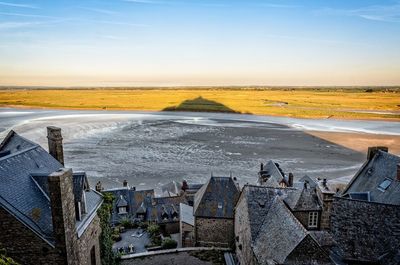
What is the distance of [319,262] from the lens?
537 inches

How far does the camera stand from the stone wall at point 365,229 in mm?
14656

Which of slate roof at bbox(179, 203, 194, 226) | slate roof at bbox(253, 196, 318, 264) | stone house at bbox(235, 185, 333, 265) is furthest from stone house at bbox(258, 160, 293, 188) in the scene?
slate roof at bbox(253, 196, 318, 264)

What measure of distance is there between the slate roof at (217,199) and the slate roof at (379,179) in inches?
333

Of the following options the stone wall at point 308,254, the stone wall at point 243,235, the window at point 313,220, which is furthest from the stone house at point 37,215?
the window at point 313,220

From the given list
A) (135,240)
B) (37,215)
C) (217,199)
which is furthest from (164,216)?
(37,215)

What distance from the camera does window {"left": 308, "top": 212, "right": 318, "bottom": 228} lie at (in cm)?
1991

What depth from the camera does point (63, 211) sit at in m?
10.4

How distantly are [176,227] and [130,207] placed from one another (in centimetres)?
621

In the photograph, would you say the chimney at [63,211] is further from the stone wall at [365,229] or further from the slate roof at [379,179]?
the slate roof at [379,179]

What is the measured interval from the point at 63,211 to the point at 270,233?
400 inches

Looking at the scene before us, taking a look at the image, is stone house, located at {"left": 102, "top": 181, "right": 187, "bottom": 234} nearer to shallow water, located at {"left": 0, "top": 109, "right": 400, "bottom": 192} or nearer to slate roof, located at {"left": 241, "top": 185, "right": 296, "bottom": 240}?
shallow water, located at {"left": 0, "top": 109, "right": 400, "bottom": 192}

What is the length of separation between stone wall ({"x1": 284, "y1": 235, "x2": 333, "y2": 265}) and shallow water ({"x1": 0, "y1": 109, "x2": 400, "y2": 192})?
95.6 ft

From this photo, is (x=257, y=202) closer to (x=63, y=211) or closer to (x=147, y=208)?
(x=63, y=211)

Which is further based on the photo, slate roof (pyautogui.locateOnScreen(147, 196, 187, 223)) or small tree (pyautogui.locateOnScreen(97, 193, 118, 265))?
slate roof (pyautogui.locateOnScreen(147, 196, 187, 223))
